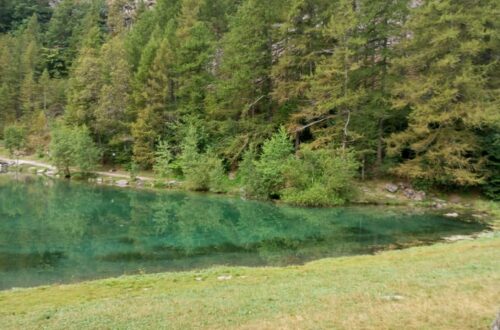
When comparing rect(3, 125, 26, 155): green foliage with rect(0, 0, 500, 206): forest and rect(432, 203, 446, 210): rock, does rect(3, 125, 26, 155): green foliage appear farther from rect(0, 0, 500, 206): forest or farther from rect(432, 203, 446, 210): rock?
rect(432, 203, 446, 210): rock

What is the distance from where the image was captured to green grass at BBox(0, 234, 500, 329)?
8641 mm

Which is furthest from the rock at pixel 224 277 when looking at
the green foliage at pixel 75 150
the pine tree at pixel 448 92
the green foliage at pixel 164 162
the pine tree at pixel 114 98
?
the pine tree at pixel 114 98

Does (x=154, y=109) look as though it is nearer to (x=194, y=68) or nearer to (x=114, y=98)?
(x=114, y=98)

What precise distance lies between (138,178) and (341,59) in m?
25.1

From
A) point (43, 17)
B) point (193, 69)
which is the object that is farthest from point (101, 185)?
point (43, 17)

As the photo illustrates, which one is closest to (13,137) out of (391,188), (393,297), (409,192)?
(391,188)

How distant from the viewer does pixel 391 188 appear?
119 feet

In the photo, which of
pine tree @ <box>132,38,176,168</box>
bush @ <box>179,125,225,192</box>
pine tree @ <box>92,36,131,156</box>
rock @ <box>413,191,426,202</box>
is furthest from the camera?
pine tree @ <box>92,36,131,156</box>

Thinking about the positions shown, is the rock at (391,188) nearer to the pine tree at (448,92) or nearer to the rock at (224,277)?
the pine tree at (448,92)

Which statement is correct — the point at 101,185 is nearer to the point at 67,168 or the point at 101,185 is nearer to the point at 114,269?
the point at 67,168

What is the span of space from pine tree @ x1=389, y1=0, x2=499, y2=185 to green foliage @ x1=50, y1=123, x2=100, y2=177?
33820 millimetres

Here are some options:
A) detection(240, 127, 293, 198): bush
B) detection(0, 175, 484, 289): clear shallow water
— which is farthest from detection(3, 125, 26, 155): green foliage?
detection(240, 127, 293, 198): bush

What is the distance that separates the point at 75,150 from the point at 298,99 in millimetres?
26185

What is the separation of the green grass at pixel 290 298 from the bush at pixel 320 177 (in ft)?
57.0
